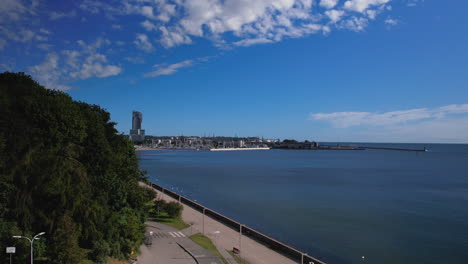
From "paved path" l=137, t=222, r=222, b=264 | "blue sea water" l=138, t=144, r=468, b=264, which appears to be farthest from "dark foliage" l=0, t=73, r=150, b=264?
"blue sea water" l=138, t=144, r=468, b=264

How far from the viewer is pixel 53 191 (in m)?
16.9

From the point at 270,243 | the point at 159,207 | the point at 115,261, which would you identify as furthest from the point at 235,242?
the point at 159,207

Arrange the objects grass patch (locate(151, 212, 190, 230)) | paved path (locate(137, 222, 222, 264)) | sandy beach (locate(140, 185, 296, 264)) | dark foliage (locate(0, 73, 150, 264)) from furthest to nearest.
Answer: grass patch (locate(151, 212, 190, 230)) → sandy beach (locate(140, 185, 296, 264)) → paved path (locate(137, 222, 222, 264)) → dark foliage (locate(0, 73, 150, 264))

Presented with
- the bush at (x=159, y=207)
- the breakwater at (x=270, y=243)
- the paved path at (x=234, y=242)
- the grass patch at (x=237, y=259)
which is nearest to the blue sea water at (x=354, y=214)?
the breakwater at (x=270, y=243)

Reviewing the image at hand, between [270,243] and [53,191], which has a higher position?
[53,191]

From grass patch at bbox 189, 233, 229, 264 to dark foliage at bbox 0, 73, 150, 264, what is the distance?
4.45 m

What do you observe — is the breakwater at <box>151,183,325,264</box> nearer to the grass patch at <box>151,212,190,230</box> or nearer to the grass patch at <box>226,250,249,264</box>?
the grass patch at <box>226,250,249,264</box>

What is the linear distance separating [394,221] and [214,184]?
34204 mm

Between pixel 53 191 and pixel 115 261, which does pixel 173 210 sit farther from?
pixel 53 191

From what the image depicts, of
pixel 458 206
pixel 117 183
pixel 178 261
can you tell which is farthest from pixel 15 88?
pixel 458 206

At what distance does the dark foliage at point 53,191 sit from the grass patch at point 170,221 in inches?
285

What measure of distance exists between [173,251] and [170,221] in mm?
9463

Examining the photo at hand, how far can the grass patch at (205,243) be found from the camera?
2171 centimetres

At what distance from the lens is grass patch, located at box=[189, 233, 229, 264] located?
21.7m
